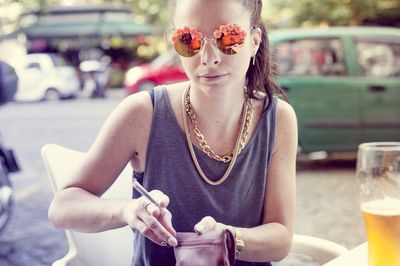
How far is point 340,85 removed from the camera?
5.40m

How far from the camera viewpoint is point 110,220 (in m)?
1.20

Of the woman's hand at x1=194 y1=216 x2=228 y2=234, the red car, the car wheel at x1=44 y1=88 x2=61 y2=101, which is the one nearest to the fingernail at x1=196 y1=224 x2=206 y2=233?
the woman's hand at x1=194 y1=216 x2=228 y2=234

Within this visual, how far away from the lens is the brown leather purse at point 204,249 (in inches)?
38.1

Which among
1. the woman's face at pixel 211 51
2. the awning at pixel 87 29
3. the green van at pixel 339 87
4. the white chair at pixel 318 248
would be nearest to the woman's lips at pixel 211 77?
the woman's face at pixel 211 51

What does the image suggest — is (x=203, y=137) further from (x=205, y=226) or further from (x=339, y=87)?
(x=339, y=87)

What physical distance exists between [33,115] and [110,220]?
881 cm

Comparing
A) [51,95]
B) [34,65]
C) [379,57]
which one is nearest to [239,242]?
[379,57]

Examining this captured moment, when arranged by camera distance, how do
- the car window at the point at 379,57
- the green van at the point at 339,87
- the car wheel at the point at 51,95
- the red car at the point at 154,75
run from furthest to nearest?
the car wheel at the point at 51,95 < the red car at the point at 154,75 < the car window at the point at 379,57 < the green van at the point at 339,87

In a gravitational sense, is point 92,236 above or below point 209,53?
below

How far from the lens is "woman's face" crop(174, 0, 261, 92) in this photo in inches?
47.7

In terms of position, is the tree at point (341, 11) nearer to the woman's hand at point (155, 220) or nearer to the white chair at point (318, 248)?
the white chair at point (318, 248)

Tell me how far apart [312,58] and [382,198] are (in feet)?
14.7

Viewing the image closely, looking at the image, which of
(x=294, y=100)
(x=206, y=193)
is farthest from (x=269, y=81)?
(x=294, y=100)

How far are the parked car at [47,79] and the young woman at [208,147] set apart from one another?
9746 millimetres
